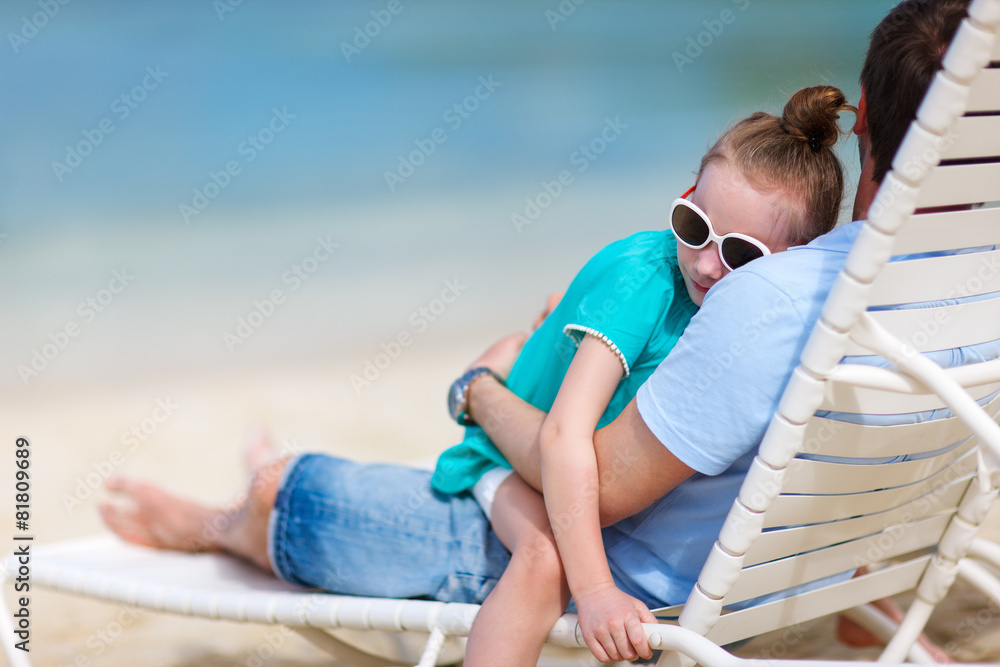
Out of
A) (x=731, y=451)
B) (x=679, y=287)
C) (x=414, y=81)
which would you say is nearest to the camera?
(x=731, y=451)

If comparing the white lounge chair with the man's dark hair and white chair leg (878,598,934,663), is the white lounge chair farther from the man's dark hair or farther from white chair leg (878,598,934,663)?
the man's dark hair

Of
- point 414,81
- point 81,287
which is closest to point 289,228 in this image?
point 81,287

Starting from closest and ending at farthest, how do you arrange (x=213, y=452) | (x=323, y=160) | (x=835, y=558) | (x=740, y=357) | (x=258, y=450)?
(x=740, y=357), (x=835, y=558), (x=258, y=450), (x=213, y=452), (x=323, y=160)

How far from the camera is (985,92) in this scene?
3.42 ft

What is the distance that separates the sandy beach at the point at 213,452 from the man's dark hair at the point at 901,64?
1.22 meters

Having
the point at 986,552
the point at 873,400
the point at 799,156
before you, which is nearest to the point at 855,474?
the point at 873,400

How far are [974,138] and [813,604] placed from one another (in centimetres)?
86

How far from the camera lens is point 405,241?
7566 millimetres

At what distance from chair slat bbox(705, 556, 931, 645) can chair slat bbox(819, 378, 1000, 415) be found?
422mm

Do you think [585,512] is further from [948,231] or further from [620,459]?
[948,231]

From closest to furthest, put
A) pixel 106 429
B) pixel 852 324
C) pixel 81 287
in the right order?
pixel 852 324, pixel 106 429, pixel 81 287

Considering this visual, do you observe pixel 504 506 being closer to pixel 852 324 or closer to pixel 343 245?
pixel 852 324

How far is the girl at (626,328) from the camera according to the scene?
52.7 inches

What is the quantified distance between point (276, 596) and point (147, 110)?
28.5 feet
